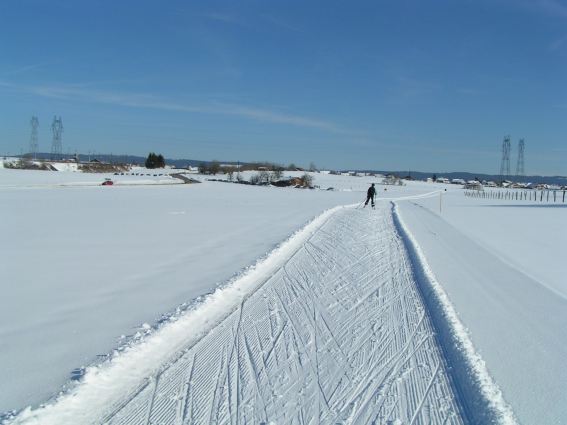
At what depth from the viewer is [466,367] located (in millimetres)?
5117

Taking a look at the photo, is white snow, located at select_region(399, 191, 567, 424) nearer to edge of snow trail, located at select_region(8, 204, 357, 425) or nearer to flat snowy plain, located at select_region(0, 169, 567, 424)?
flat snowy plain, located at select_region(0, 169, 567, 424)

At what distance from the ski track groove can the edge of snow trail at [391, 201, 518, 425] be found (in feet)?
0.45

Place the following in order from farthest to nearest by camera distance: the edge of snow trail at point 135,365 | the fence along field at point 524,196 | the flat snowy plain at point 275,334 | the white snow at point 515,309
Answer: the fence along field at point 524,196 < the white snow at point 515,309 < the flat snowy plain at point 275,334 < the edge of snow trail at point 135,365

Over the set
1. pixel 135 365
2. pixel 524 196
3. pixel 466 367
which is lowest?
pixel 135 365

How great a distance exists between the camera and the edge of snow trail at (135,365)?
417 centimetres

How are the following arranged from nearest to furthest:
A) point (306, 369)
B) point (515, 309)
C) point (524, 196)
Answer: point (306, 369) < point (515, 309) < point (524, 196)

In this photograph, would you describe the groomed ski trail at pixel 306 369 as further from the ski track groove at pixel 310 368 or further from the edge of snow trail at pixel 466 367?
the edge of snow trail at pixel 466 367

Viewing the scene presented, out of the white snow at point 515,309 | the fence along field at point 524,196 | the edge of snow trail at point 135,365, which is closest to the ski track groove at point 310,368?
the edge of snow trail at point 135,365

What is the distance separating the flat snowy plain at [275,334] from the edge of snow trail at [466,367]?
0.03 m

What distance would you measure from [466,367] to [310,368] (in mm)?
1684

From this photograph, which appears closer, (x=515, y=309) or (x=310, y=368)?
(x=310, y=368)

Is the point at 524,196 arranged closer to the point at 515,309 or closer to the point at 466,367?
the point at 515,309

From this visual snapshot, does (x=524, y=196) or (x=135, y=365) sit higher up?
(x=524, y=196)

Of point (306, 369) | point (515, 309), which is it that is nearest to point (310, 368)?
point (306, 369)
